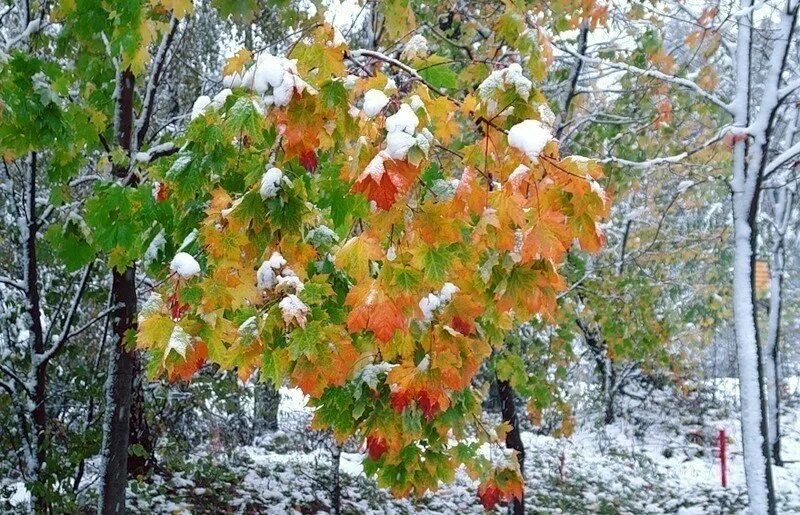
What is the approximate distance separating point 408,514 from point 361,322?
6.46m

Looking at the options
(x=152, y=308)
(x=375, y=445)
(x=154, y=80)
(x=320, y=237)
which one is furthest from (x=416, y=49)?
(x=154, y=80)

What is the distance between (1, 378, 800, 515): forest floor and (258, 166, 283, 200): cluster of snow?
5.44 metres

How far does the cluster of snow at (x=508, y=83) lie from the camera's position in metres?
2.08

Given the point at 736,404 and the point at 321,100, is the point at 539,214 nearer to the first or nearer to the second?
the point at 321,100

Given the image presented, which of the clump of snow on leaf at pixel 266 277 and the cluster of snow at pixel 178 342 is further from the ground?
the clump of snow on leaf at pixel 266 277

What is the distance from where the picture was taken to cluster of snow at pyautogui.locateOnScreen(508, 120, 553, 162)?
1.82 metres

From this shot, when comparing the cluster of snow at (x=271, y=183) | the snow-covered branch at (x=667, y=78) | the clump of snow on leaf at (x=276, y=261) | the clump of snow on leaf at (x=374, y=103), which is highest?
the snow-covered branch at (x=667, y=78)

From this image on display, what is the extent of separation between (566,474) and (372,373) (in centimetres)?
885

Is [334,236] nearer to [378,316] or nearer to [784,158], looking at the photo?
[378,316]

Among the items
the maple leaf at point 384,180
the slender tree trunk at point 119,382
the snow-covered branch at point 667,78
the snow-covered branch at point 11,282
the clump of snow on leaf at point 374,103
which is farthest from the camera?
the snow-covered branch at point 667,78

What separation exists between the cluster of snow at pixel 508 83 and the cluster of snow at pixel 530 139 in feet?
0.77

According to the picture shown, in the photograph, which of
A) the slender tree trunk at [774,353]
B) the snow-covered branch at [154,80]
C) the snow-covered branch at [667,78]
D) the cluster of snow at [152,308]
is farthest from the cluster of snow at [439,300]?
the slender tree trunk at [774,353]

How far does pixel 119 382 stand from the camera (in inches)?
162

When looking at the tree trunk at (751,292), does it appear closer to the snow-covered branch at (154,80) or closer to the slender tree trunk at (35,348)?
the snow-covered branch at (154,80)
